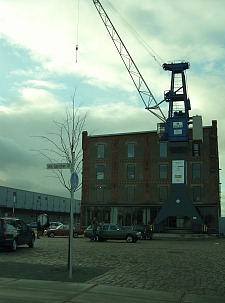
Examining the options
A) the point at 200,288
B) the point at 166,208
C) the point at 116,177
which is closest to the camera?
the point at 200,288

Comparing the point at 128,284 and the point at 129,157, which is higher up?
the point at 129,157

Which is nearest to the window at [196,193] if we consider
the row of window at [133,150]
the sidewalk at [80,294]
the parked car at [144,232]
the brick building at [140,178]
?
the brick building at [140,178]

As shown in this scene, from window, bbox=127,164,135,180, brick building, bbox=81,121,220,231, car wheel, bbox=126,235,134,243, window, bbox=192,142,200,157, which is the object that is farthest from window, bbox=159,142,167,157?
car wheel, bbox=126,235,134,243

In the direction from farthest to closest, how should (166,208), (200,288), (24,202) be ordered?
(24,202) → (166,208) → (200,288)

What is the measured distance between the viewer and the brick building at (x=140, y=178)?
55969mm

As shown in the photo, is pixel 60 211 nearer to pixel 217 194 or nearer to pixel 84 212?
pixel 84 212

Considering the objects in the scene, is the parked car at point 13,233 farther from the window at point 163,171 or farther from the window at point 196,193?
the window at point 163,171

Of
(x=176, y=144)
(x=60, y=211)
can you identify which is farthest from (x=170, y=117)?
(x=60, y=211)

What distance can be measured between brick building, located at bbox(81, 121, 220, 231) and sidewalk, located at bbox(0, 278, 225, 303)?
45.7 m

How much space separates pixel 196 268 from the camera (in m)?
14.4

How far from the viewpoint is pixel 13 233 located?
757 inches

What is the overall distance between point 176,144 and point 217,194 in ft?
43.0

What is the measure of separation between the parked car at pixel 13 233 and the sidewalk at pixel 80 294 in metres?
8.80

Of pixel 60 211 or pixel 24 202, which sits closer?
pixel 24 202
